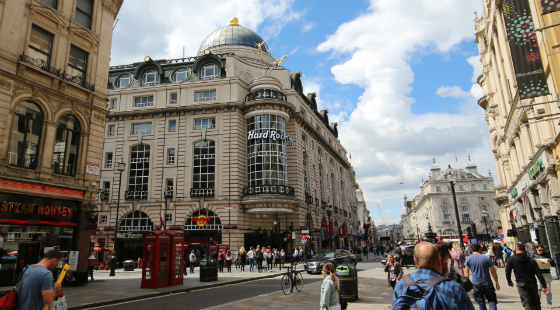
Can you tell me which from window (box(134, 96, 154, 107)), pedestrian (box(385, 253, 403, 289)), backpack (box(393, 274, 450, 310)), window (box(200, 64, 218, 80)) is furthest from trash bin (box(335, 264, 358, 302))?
window (box(134, 96, 154, 107))

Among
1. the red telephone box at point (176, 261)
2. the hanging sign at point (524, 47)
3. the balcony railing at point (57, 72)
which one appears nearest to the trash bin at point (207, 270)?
the red telephone box at point (176, 261)

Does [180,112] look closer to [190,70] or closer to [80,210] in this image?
[190,70]

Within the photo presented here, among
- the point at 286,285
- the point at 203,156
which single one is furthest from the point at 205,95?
the point at 286,285

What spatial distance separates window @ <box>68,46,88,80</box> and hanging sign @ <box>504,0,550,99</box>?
21.5m

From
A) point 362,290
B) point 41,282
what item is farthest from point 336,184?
point 41,282

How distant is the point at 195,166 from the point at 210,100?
25.7ft

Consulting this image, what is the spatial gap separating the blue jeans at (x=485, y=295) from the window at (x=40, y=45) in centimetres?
1965

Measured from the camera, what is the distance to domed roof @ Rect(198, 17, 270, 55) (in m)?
49.9

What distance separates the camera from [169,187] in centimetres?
3797

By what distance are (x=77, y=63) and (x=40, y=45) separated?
1.95 meters

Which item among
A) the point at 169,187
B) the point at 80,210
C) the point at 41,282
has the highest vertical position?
the point at 169,187

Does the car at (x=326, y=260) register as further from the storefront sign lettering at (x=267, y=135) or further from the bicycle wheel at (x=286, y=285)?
the storefront sign lettering at (x=267, y=135)

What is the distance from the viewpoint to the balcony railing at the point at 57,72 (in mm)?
15789

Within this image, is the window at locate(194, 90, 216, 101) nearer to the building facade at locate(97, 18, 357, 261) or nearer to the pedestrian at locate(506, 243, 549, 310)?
the building facade at locate(97, 18, 357, 261)
